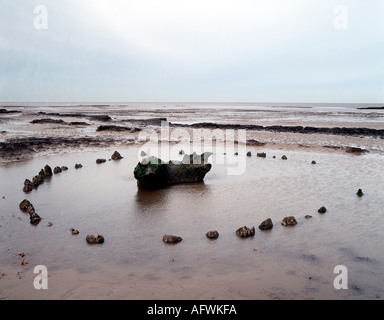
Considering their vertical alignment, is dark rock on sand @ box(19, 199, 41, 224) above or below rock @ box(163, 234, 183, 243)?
above

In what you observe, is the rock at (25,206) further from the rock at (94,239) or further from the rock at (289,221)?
the rock at (289,221)

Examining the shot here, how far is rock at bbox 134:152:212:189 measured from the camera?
35.8 feet

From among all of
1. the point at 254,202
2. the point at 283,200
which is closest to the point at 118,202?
the point at 254,202

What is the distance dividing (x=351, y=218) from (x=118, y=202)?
267 inches

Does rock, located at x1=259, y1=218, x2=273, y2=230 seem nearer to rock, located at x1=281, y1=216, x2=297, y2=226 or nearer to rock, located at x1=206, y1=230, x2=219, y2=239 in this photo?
rock, located at x1=281, y1=216, x2=297, y2=226

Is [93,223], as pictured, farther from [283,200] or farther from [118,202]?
A: [283,200]

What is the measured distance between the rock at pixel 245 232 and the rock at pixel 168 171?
4691 mm

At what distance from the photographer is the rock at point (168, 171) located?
35.8 ft

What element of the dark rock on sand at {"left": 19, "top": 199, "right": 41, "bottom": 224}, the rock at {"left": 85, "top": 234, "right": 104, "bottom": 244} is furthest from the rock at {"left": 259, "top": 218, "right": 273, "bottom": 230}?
the dark rock on sand at {"left": 19, "top": 199, "right": 41, "bottom": 224}

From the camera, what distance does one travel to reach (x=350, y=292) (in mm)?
4934

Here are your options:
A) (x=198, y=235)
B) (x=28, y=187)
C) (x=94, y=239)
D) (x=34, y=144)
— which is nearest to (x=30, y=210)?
(x=28, y=187)

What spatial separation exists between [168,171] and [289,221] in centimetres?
546

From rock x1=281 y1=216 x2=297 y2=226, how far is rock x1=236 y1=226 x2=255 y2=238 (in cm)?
110

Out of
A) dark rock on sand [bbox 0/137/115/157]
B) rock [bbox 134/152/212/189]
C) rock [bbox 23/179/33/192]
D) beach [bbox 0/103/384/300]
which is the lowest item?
beach [bbox 0/103/384/300]
